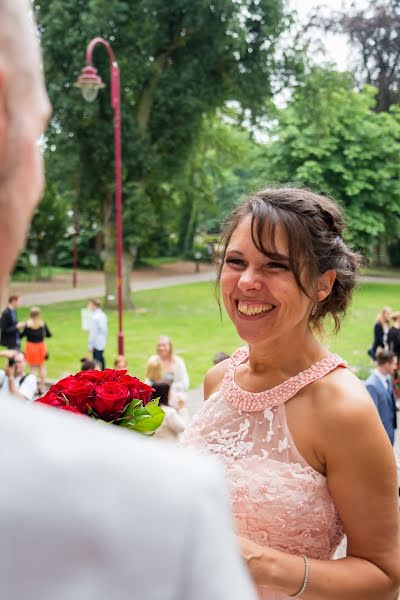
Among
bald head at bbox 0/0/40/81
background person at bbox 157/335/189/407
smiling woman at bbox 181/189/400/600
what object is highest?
bald head at bbox 0/0/40/81

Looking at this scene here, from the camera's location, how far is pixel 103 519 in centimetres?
49

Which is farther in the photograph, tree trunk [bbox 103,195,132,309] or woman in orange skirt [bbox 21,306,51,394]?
tree trunk [bbox 103,195,132,309]

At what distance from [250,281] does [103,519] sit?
1.59m

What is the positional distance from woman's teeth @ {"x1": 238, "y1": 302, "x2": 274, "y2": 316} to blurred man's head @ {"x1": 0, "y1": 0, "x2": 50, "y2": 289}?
150 cm

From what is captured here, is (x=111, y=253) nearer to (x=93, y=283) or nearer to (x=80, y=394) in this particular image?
(x=93, y=283)

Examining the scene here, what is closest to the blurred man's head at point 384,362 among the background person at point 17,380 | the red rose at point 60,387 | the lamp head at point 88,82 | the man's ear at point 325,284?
the background person at point 17,380

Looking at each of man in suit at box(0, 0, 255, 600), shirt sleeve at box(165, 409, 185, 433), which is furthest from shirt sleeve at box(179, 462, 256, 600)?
shirt sleeve at box(165, 409, 185, 433)

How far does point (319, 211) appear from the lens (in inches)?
83.2

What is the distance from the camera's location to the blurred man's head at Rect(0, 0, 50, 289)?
0.56m

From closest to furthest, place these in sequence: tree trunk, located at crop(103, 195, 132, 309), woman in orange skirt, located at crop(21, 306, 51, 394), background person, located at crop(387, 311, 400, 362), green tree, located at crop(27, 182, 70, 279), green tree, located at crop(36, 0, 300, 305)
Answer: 1. background person, located at crop(387, 311, 400, 362)
2. woman in orange skirt, located at crop(21, 306, 51, 394)
3. green tree, located at crop(36, 0, 300, 305)
4. tree trunk, located at crop(103, 195, 132, 309)
5. green tree, located at crop(27, 182, 70, 279)

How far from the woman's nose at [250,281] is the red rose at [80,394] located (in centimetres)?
51

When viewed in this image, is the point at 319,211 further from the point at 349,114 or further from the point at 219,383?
the point at 349,114

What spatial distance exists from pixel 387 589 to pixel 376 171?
3640cm

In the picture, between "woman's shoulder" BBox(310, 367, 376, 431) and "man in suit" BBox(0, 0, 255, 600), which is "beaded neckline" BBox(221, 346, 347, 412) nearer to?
"woman's shoulder" BBox(310, 367, 376, 431)
